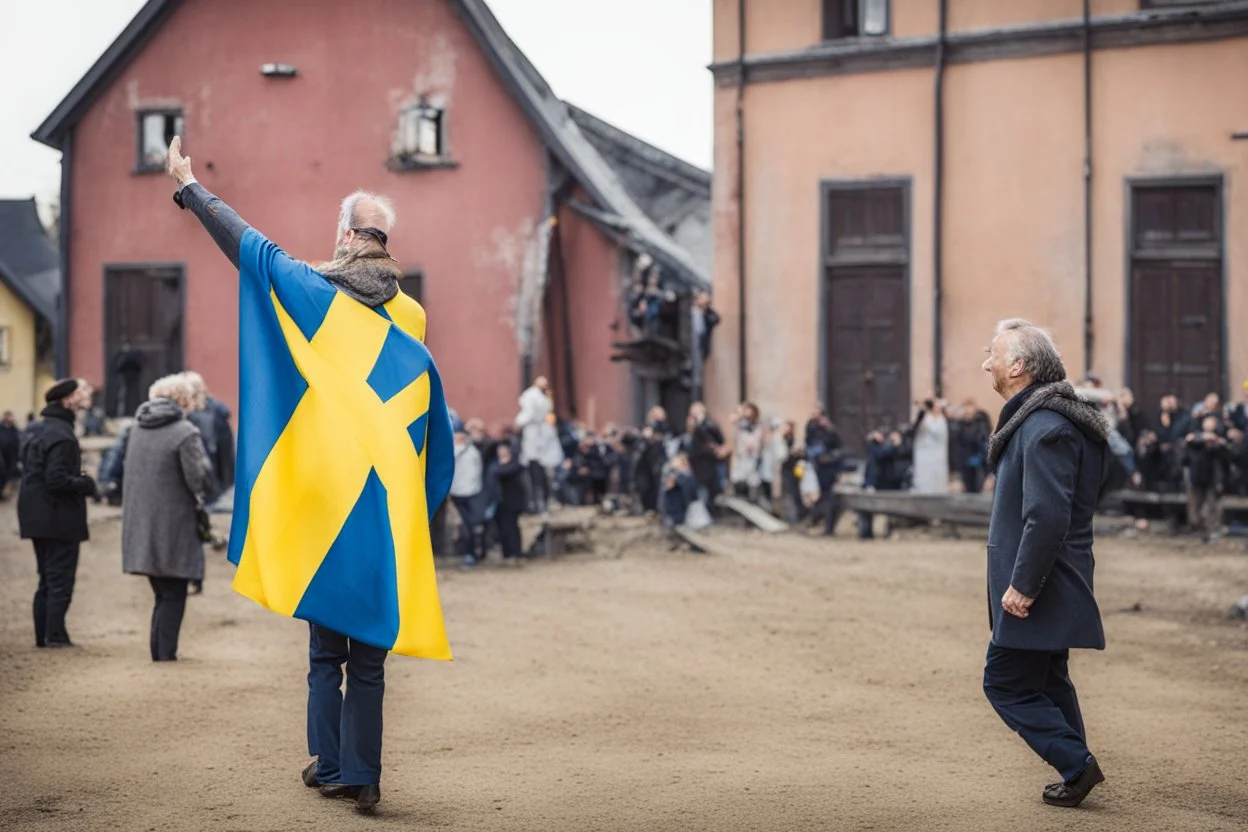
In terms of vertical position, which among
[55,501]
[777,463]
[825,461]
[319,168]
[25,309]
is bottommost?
[777,463]

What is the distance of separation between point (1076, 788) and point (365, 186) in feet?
77.5

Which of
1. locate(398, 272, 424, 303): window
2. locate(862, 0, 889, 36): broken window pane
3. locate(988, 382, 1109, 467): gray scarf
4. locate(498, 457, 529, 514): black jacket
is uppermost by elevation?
locate(862, 0, 889, 36): broken window pane

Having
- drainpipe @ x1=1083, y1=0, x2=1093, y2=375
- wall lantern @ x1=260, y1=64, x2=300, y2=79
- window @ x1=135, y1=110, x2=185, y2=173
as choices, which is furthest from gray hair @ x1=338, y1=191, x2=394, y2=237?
window @ x1=135, y1=110, x2=185, y2=173

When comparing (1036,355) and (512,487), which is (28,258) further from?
(1036,355)

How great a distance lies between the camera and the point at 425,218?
27938 mm

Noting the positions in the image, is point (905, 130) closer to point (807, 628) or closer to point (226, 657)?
point (807, 628)

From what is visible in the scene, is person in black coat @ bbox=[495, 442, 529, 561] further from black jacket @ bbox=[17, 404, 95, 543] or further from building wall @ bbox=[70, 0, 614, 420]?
building wall @ bbox=[70, 0, 614, 420]

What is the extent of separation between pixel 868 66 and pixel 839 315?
363 centimetres

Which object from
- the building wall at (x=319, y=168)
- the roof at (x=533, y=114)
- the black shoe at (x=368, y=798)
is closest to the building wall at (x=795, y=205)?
the roof at (x=533, y=114)

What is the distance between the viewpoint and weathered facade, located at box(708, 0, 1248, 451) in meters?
22.1

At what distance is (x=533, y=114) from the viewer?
1072 inches

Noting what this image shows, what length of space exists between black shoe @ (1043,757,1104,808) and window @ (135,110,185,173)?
25416 millimetres

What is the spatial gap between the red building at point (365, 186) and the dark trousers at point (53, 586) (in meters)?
16.1

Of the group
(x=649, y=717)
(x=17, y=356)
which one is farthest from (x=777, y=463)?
(x=17, y=356)
